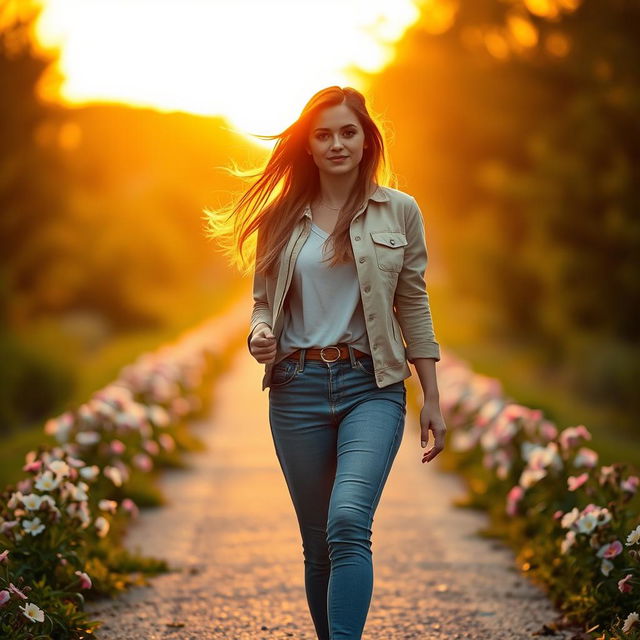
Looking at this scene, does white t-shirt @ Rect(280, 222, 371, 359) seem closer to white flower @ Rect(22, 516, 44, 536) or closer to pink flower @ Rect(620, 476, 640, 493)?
white flower @ Rect(22, 516, 44, 536)

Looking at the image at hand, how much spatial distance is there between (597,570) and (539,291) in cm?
1798

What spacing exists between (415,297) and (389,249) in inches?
8.2

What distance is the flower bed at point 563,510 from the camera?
4168 mm

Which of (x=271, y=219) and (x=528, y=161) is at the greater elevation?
(x=528, y=161)

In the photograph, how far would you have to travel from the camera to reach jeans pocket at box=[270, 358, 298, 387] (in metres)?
3.46

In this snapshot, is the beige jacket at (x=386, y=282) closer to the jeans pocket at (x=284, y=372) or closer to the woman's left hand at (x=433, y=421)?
the jeans pocket at (x=284, y=372)

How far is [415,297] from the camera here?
3.59 m

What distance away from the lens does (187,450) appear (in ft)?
32.6

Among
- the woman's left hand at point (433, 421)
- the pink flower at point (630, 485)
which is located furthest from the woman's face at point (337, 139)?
the pink flower at point (630, 485)

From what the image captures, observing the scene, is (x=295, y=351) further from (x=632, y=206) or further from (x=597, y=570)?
(x=632, y=206)

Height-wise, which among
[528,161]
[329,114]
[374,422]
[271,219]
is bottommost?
[374,422]

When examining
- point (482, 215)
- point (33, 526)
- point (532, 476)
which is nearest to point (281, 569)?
point (532, 476)

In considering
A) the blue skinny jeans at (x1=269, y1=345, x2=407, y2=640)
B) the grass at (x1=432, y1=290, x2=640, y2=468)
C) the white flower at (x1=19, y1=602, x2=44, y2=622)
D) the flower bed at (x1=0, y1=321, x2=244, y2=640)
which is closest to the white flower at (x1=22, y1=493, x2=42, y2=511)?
the flower bed at (x1=0, y1=321, x2=244, y2=640)

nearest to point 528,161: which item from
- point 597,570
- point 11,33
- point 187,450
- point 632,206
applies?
point 632,206
